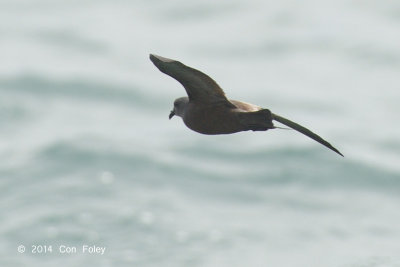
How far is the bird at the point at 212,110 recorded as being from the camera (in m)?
12.1

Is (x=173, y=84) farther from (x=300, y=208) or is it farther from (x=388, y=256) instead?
(x=388, y=256)

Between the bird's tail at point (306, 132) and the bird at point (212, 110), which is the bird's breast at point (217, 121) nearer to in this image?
the bird at point (212, 110)

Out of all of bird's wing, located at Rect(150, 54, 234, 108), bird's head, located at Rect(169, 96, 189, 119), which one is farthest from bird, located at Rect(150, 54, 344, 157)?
bird's head, located at Rect(169, 96, 189, 119)

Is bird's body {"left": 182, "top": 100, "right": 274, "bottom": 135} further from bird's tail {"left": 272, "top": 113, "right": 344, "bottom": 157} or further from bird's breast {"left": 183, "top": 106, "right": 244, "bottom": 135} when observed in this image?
bird's tail {"left": 272, "top": 113, "right": 344, "bottom": 157}

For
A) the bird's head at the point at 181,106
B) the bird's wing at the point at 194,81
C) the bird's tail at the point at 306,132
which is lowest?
the bird's tail at the point at 306,132

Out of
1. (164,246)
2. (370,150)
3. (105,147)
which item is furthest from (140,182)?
(370,150)

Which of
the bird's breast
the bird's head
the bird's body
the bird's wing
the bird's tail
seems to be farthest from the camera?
the bird's head

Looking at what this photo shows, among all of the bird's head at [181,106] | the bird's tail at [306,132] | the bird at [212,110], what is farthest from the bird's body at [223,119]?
the bird's tail at [306,132]

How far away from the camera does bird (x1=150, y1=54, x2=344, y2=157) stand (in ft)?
39.8

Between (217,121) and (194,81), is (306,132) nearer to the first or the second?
(217,121)

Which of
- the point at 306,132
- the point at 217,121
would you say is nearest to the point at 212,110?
the point at 217,121

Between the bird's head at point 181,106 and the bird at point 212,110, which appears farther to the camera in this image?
the bird's head at point 181,106

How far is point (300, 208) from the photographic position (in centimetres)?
5841

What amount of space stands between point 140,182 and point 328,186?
369 inches
